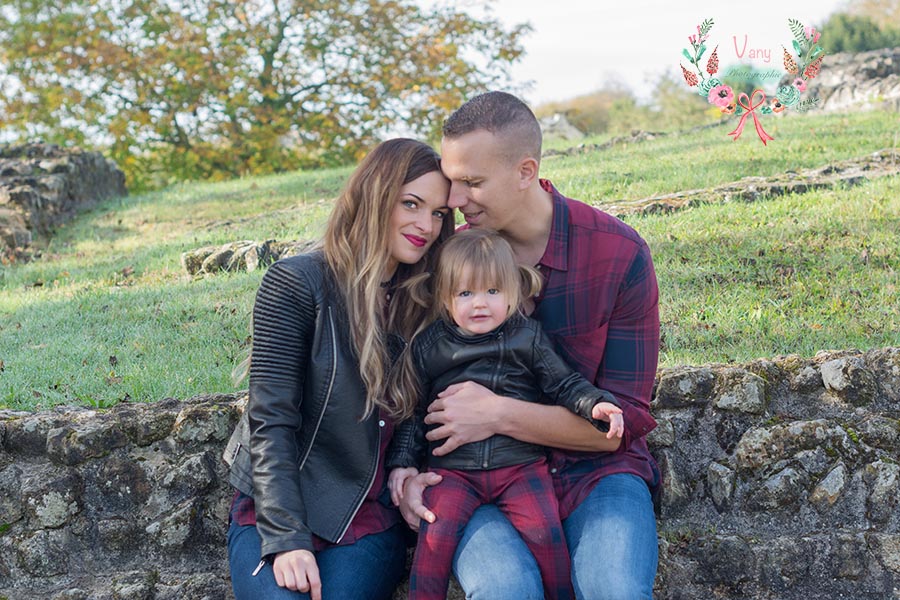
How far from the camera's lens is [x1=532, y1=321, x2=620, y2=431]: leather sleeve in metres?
3.16

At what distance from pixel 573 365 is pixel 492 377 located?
12.2 inches

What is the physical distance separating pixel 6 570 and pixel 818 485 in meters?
3.16

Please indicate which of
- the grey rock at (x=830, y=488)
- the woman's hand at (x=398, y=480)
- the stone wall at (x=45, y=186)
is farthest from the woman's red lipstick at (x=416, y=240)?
the stone wall at (x=45, y=186)

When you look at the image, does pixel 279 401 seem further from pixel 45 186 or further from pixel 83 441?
pixel 45 186

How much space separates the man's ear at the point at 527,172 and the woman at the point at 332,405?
0.34 m

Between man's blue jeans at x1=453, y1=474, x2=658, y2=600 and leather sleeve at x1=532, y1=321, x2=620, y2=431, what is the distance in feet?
0.91

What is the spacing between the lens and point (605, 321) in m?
3.34

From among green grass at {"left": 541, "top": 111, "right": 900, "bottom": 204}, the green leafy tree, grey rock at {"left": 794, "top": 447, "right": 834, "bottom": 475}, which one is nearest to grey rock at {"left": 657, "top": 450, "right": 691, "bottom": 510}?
grey rock at {"left": 794, "top": 447, "right": 834, "bottom": 475}

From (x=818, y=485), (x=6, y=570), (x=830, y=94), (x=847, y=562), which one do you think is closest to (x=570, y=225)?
(x=818, y=485)

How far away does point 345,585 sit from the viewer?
303cm

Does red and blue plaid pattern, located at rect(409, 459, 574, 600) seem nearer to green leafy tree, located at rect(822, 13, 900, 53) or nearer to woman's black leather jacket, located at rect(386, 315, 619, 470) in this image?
woman's black leather jacket, located at rect(386, 315, 619, 470)

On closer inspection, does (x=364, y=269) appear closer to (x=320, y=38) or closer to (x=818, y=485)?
(x=818, y=485)

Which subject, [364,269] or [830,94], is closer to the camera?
[364,269]

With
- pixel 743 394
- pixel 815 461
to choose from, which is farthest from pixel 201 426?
pixel 815 461
